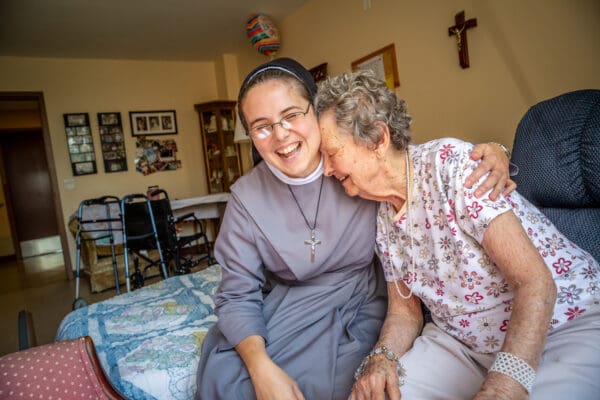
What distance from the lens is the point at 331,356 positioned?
109 centimetres

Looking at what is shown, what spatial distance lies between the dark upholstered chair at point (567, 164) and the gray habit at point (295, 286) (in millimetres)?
539

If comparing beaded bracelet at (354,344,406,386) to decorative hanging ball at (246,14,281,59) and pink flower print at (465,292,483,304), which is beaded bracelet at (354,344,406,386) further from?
decorative hanging ball at (246,14,281,59)

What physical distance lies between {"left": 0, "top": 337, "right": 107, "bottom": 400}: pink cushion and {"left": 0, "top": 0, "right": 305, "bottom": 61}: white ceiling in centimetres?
358

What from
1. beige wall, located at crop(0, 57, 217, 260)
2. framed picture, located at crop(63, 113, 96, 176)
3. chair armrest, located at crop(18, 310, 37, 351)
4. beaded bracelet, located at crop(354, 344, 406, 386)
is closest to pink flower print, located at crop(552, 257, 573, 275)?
beaded bracelet, located at crop(354, 344, 406, 386)

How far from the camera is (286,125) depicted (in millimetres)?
1082

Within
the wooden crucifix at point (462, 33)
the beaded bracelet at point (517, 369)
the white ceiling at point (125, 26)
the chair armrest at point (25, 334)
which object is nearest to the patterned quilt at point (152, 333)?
the chair armrest at point (25, 334)

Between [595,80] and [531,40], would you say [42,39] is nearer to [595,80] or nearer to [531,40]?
[531,40]

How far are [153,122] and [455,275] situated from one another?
17.8ft

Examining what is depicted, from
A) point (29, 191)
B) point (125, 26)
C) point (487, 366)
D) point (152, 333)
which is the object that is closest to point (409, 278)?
point (487, 366)

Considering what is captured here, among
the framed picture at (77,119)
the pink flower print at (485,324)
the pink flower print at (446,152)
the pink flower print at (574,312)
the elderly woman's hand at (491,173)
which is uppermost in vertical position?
the framed picture at (77,119)

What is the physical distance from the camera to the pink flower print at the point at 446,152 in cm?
95

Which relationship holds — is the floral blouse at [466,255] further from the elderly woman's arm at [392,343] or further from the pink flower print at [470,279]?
the elderly woman's arm at [392,343]

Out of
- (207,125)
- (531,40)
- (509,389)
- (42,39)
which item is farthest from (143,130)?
(509,389)

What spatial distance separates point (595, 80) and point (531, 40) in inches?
16.7
